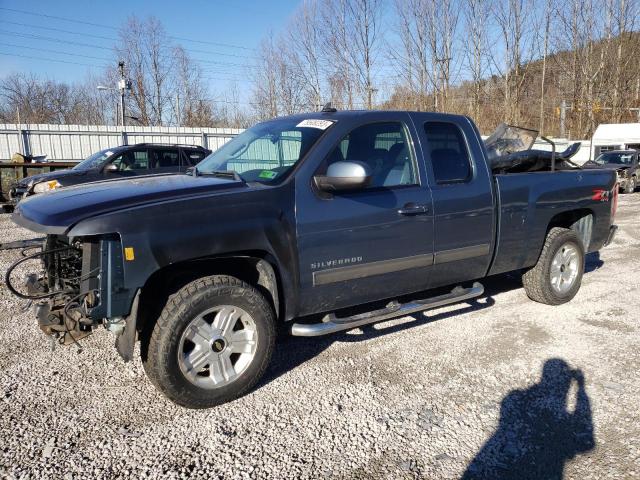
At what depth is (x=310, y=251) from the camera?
3307 millimetres

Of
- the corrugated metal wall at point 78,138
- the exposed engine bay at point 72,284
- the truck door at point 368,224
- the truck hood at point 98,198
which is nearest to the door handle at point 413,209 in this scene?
the truck door at point 368,224

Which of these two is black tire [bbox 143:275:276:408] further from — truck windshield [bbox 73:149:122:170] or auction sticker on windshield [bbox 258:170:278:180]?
truck windshield [bbox 73:149:122:170]

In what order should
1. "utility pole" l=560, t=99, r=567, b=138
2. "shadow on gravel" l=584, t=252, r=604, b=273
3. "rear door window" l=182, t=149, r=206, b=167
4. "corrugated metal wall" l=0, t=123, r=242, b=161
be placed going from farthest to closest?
"utility pole" l=560, t=99, r=567, b=138, "corrugated metal wall" l=0, t=123, r=242, b=161, "rear door window" l=182, t=149, r=206, b=167, "shadow on gravel" l=584, t=252, r=604, b=273

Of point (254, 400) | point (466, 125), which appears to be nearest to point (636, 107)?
point (466, 125)

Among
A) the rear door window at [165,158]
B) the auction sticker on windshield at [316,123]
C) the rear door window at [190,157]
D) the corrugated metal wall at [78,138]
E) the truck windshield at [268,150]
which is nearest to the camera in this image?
the truck windshield at [268,150]

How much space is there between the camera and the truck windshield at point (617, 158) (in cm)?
1831

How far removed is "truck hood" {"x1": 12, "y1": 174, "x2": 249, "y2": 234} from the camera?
107 inches

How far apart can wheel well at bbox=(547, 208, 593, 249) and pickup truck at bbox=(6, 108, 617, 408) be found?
1034 millimetres

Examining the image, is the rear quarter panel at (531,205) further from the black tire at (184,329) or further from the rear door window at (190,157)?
the rear door window at (190,157)

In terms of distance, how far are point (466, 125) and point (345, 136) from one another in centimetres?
137

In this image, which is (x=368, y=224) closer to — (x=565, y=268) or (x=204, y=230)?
(x=204, y=230)

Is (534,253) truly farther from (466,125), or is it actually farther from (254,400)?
(254,400)

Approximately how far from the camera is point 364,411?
311 cm

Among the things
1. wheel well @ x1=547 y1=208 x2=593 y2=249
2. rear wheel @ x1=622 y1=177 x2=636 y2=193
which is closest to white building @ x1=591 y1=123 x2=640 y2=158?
rear wheel @ x1=622 y1=177 x2=636 y2=193
